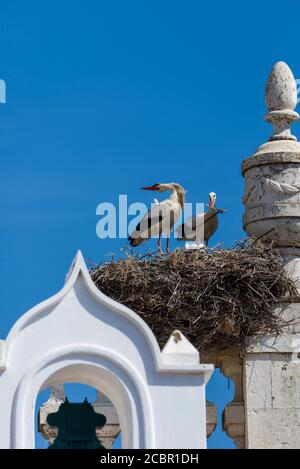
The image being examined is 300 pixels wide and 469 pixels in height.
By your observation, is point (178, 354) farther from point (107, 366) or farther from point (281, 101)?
point (281, 101)

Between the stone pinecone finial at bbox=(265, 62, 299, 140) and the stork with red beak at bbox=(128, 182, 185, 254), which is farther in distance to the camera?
the stork with red beak at bbox=(128, 182, 185, 254)

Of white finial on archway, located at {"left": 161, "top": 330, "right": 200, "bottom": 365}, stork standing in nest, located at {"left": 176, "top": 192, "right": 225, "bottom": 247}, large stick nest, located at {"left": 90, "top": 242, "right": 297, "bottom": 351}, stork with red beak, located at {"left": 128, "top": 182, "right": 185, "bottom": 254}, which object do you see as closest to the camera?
white finial on archway, located at {"left": 161, "top": 330, "right": 200, "bottom": 365}

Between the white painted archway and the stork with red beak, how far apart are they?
5.98 metres

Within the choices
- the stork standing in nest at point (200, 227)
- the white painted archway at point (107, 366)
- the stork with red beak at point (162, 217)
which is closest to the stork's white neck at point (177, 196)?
the stork with red beak at point (162, 217)

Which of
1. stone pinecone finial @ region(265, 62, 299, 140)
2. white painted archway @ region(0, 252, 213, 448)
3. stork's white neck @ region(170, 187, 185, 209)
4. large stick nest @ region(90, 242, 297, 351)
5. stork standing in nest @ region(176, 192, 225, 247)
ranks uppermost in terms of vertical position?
stone pinecone finial @ region(265, 62, 299, 140)

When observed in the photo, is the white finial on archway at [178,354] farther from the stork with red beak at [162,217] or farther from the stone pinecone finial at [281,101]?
the stork with red beak at [162,217]

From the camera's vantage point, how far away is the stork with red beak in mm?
20047

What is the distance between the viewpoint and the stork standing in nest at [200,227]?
65.0 ft

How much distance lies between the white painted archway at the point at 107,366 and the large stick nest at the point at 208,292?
368cm

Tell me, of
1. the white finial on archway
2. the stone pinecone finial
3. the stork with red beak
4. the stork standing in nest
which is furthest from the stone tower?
the white finial on archway

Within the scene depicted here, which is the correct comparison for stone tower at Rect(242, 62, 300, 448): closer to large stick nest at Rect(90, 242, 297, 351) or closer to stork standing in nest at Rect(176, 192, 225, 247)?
large stick nest at Rect(90, 242, 297, 351)

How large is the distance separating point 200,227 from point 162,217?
0.47 meters

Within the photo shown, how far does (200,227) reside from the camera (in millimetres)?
19812
